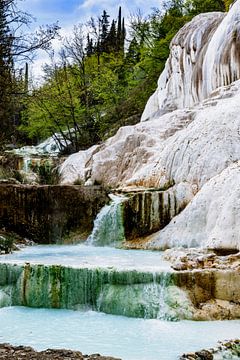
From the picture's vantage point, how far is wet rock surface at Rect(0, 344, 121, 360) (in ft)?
19.5

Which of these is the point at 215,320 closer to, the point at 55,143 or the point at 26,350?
the point at 26,350

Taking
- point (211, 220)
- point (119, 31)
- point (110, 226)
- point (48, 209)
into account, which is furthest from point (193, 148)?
point (119, 31)

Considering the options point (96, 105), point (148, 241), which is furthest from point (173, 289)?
point (96, 105)

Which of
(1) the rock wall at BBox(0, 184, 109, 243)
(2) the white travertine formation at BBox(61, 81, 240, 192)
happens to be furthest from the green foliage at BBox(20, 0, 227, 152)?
(1) the rock wall at BBox(0, 184, 109, 243)

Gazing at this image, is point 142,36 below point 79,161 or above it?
above

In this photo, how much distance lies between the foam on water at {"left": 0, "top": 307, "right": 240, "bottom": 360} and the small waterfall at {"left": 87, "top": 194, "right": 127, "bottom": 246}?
5.34m

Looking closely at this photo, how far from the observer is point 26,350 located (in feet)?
20.7

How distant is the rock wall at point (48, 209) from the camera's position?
15445 millimetres

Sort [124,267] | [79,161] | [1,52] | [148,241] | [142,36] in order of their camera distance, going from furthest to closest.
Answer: [142,36], [79,161], [148,241], [1,52], [124,267]

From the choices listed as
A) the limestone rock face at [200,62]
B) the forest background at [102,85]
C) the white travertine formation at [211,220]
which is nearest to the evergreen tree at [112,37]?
the forest background at [102,85]

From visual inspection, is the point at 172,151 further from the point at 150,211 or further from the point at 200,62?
the point at 200,62

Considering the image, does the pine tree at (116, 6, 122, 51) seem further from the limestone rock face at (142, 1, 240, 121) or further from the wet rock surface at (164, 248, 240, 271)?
the wet rock surface at (164, 248, 240, 271)

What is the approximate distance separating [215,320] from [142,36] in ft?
93.4

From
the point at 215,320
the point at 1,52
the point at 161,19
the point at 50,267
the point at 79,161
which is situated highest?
the point at 161,19
